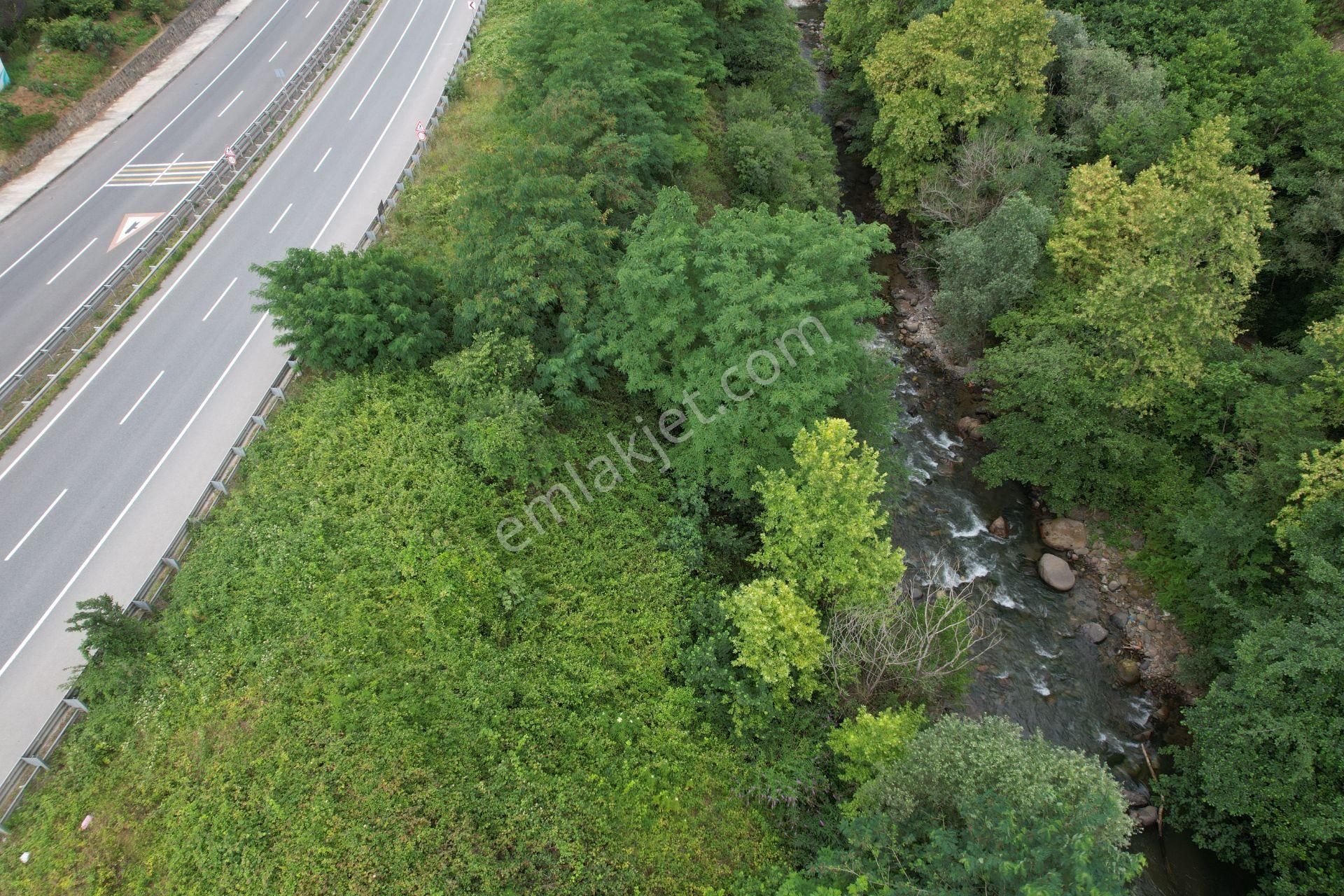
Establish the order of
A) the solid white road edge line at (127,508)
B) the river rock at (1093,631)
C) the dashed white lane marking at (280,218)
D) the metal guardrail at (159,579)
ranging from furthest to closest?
the dashed white lane marking at (280,218) → the river rock at (1093,631) → the solid white road edge line at (127,508) → the metal guardrail at (159,579)

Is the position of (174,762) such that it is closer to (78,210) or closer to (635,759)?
(635,759)

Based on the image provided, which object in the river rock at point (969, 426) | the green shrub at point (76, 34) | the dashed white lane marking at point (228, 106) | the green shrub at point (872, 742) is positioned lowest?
the river rock at point (969, 426)

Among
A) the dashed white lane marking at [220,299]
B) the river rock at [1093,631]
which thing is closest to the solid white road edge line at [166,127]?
the dashed white lane marking at [220,299]

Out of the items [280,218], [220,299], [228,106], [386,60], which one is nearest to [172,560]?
[220,299]

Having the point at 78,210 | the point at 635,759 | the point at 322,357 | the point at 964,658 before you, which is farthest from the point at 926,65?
the point at 78,210

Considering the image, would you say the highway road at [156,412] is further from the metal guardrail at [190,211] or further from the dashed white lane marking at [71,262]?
the metal guardrail at [190,211]

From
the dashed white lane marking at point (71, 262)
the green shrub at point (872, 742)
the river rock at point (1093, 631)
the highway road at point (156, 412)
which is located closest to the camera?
the green shrub at point (872, 742)

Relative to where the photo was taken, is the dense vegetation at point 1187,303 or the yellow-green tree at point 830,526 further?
the yellow-green tree at point 830,526
